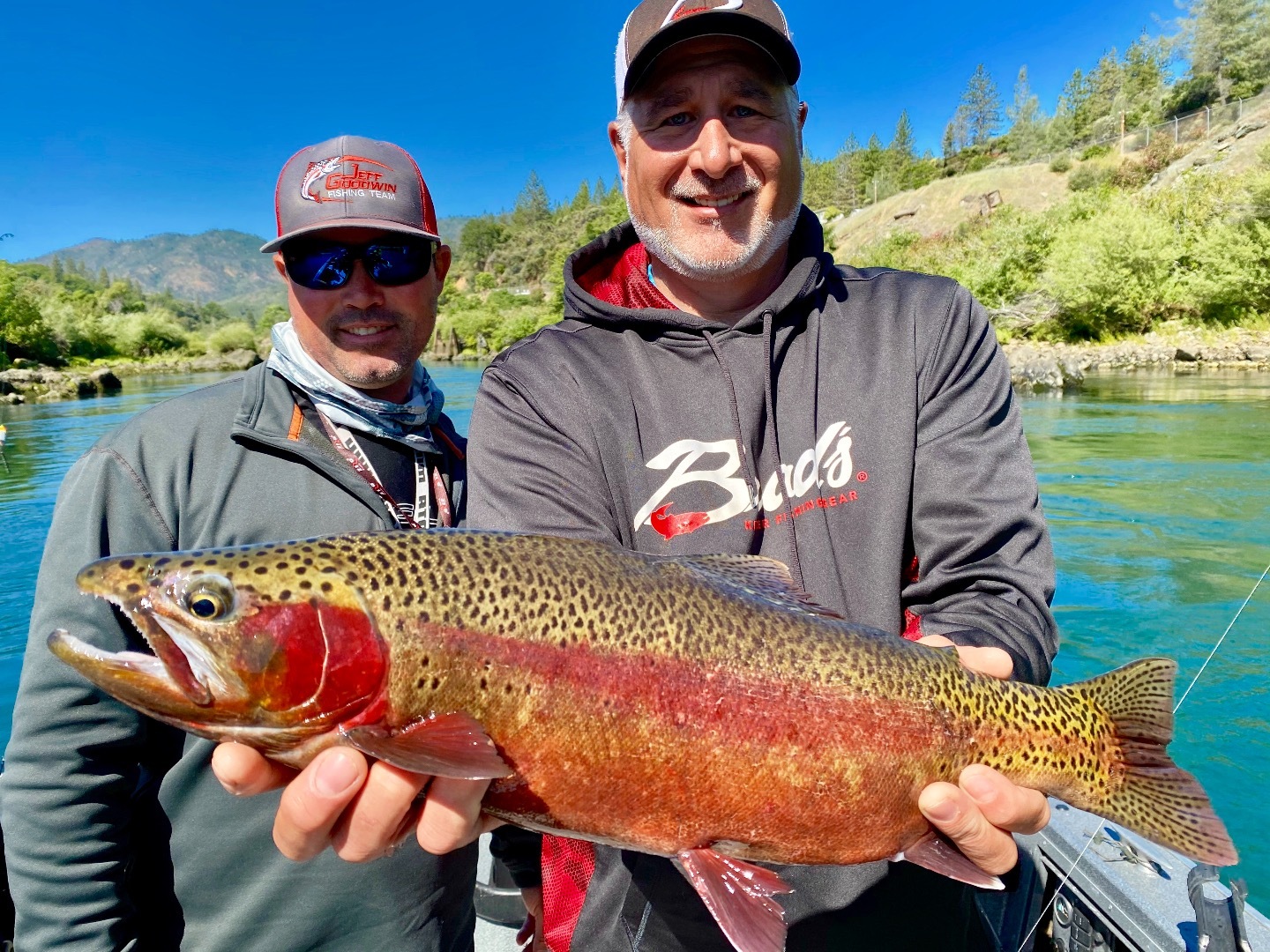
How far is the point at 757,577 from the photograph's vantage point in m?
2.12

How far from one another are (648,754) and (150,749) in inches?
82.7

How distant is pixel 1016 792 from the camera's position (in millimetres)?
1915

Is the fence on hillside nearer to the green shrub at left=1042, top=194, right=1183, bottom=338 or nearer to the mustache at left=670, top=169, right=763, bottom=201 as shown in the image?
the green shrub at left=1042, top=194, right=1183, bottom=338

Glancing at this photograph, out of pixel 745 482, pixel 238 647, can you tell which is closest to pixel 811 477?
pixel 745 482

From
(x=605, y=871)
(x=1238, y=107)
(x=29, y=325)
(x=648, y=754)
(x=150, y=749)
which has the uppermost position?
(x=1238, y=107)

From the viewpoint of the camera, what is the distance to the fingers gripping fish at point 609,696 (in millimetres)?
1736

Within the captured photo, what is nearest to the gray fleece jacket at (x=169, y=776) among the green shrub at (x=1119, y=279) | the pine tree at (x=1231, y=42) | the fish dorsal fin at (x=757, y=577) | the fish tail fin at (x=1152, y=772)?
the fish dorsal fin at (x=757, y=577)

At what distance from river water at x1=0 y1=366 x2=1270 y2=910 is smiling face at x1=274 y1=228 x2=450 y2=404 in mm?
6707

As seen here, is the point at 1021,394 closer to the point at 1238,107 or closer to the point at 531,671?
the point at 531,671

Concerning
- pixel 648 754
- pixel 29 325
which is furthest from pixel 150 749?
pixel 29 325

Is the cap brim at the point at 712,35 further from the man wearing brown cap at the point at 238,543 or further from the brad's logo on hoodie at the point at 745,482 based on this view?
the man wearing brown cap at the point at 238,543

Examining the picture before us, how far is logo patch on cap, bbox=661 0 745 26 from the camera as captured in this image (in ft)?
7.86

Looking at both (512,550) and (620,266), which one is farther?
(620,266)

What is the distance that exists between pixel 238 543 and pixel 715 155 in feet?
7.27
